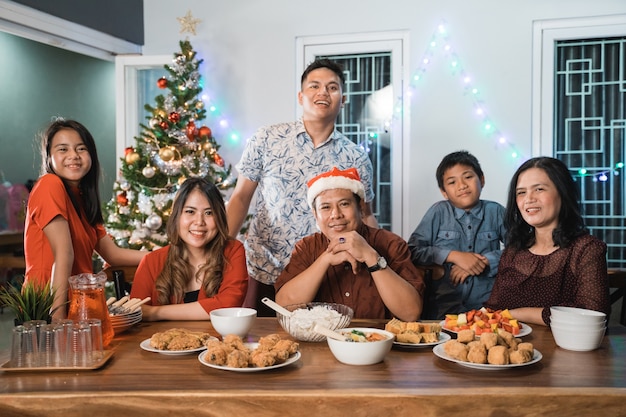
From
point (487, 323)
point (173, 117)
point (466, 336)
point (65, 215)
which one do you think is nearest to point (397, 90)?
point (173, 117)

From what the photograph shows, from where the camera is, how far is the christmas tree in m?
4.14

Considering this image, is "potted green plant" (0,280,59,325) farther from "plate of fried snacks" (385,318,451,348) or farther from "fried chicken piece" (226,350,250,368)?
"plate of fried snacks" (385,318,451,348)

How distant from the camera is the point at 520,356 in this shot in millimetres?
1394

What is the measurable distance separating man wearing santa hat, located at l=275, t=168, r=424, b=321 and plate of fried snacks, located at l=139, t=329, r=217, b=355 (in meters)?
0.53

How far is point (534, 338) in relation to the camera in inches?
67.0

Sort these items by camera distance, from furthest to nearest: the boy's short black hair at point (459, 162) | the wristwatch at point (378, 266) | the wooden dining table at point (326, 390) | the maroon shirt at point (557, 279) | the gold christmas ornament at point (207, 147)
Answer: the gold christmas ornament at point (207, 147) < the boy's short black hair at point (459, 162) < the wristwatch at point (378, 266) < the maroon shirt at point (557, 279) < the wooden dining table at point (326, 390)

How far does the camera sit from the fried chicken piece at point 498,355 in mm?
1386

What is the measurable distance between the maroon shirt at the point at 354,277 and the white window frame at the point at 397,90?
90.5 inches

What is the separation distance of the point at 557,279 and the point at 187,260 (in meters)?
1.27

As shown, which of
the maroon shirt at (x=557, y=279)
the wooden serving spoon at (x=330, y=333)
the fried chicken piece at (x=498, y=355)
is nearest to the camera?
the fried chicken piece at (x=498, y=355)

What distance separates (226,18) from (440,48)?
169 cm

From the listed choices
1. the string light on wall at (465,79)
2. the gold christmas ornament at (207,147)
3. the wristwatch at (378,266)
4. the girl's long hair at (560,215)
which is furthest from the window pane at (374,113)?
the wristwatch at (378,266)

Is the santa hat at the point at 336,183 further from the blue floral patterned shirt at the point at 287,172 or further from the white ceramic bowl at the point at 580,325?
the white ceramic bowl at the point at 580,325

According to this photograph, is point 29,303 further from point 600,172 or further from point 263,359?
point 600,172
